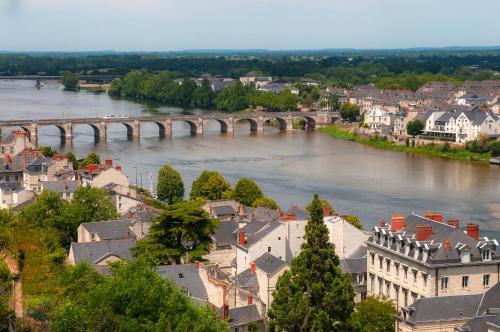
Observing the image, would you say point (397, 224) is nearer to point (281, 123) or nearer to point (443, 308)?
point (443, 308)

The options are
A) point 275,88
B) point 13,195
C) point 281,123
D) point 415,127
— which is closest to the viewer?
point 13,195

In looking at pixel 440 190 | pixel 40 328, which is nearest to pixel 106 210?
pixel 40 328

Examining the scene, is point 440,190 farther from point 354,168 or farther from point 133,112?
point 133,112

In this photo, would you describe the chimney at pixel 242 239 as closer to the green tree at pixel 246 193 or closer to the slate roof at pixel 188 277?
the slate roof at pixel 188 277

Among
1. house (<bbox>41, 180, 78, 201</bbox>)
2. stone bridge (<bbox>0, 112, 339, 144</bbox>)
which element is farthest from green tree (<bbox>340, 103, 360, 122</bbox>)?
house (<bbox>41, 180, 78, 201</bbox>)

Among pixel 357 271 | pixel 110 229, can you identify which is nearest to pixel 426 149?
pixel 110 229

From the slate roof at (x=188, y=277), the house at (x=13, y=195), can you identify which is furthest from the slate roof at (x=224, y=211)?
the slate roof at (x=188, y=277)
